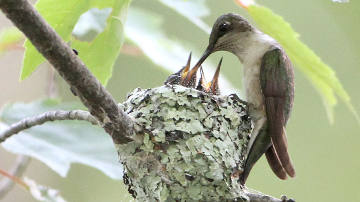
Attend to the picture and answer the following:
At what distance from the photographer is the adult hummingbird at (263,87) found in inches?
89.7

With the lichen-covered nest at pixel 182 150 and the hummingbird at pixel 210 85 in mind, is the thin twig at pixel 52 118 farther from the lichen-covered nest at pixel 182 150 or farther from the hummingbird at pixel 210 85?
the hummingbird at pixel 210 85

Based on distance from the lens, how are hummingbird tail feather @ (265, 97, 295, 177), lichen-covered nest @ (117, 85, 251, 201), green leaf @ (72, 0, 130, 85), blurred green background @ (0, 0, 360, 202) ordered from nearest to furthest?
Answer: green leaf @ (72, 0, 130, 85), lichen-covered nest @ (117, 85, 251, 201), hummingbird tail feather @ (265, 97, 295, 177), blurred green background @ (0, 0, 360, 202)

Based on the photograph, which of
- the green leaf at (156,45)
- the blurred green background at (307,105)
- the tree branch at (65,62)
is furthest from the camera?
the blurred green background at (307,105)

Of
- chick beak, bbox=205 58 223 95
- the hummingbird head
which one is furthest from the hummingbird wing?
chick beak, bbox=205 58 223 95

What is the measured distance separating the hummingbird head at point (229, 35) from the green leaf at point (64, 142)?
616 millimetres

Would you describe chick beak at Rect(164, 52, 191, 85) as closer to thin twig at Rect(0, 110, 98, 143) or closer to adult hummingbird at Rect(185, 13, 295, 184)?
adult hummingbird at Rect(185, 13, 295, 184)

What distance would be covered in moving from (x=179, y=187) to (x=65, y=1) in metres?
0.81

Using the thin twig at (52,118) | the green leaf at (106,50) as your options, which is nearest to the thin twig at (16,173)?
the thin twig at (52,118)

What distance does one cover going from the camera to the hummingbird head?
2.71 meters

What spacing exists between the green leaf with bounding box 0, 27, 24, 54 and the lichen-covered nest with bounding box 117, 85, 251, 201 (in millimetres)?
879

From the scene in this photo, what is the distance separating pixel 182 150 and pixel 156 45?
801mm

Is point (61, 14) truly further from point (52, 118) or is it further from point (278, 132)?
point (278, 132)

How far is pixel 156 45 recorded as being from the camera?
2.80m

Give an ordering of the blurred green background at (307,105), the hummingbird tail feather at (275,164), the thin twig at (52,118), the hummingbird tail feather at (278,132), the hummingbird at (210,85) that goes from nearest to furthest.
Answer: the thin twig at (52,118) < the hummingbird tail feather at (278,132) < the hummingbird tail feather at (275,164) < the hummingbird at (210,85) < the blurred green background at (307,105)
